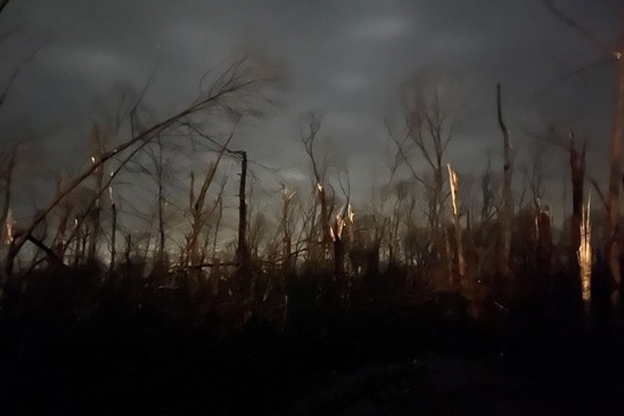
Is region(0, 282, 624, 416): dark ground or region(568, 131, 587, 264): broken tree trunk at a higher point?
region(568, 131, 587, 264): broken tree trunk

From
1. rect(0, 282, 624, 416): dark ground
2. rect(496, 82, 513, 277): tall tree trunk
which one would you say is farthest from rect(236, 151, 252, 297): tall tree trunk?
rect(496, 82, 513, 277): tall tree trunk

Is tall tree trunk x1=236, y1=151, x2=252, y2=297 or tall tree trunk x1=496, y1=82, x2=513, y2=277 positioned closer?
tall tree trunk x1=236, y1=151, x2=252, y2=297

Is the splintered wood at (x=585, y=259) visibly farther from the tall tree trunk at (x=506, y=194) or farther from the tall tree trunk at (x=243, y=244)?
the tall tree trunk at (x=243, y=244)

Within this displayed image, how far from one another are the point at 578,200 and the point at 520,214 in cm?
2055

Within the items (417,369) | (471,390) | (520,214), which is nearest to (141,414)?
(471,390)

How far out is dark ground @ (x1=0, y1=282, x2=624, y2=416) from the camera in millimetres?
13195

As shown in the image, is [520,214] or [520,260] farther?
[520,214]

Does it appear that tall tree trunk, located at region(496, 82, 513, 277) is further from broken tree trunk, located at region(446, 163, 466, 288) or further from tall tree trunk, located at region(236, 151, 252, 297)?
tall tree trunk, located at region(236, 151, 252, 297)

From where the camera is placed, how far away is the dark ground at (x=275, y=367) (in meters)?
13.2

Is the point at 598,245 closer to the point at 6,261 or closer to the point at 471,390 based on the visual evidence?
the point at 471,390

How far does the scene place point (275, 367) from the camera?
54.2 feet

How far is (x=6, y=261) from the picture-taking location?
17719 mm

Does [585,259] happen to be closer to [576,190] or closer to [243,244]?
[576,190]

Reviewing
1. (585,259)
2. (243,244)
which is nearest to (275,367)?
(243,244)
